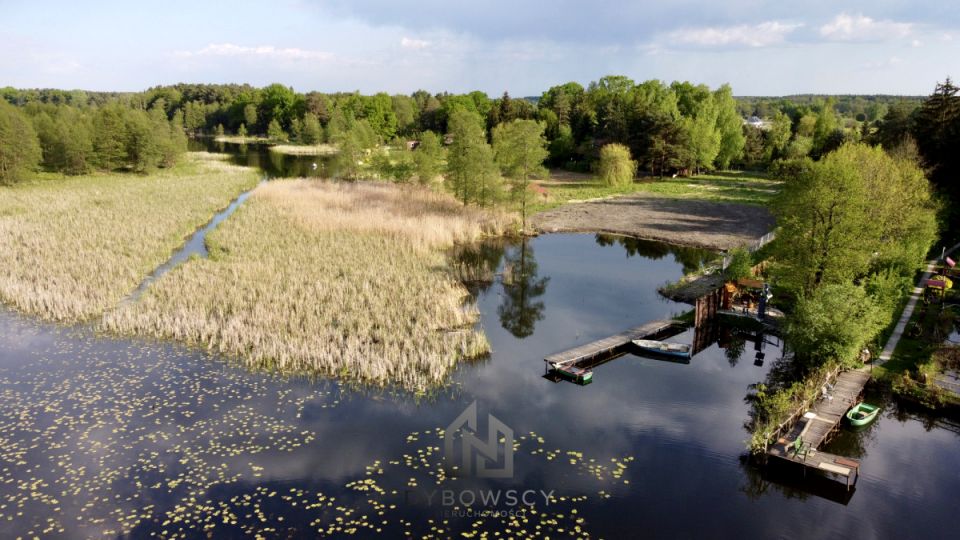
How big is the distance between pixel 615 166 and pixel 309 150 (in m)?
94.8

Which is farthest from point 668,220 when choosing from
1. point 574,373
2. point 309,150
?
point 309,150

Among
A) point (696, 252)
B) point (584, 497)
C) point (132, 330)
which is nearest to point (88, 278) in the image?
point (132, 330)

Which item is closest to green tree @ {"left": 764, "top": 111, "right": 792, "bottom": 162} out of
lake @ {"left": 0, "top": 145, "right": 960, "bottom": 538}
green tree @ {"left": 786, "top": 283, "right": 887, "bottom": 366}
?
green tree @ {"left": 786, "top": 283, "right": 887, "bottom": 366}

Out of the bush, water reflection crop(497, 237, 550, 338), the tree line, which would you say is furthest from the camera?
the tree line

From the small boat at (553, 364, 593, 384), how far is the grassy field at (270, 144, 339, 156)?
12828 cm

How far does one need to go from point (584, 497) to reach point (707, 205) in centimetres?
6147

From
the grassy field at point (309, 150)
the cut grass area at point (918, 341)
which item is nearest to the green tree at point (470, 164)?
the cut grass area at point (918, 341)

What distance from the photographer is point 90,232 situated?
4919 centimetres

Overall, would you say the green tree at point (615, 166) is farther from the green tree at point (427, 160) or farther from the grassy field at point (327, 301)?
the grassy field at point (327, 301)

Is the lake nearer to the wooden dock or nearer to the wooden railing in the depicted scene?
the wooden dock

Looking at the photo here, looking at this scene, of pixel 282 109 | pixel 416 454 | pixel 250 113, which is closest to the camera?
pixel 416 454

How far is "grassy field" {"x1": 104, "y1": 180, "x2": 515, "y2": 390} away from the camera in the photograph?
27.9 metres

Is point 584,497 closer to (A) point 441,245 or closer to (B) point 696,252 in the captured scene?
(A) point 441,245

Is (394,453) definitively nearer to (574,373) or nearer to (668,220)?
(574,373)
